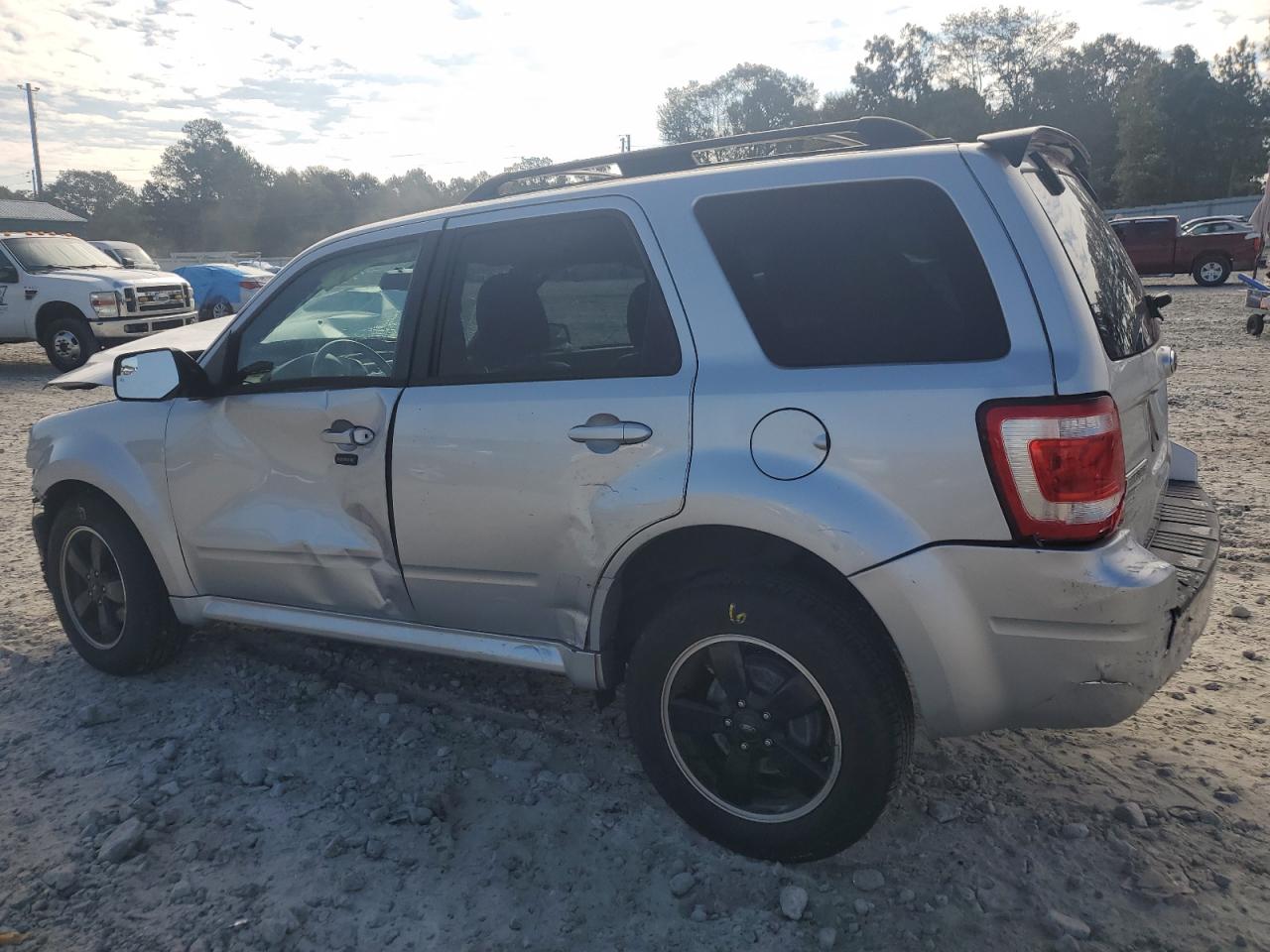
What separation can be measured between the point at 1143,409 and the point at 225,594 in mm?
3247

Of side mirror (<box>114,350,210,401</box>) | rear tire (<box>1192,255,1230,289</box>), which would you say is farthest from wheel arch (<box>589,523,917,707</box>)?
rear tire (<box>1192,255,1230,289</box>)

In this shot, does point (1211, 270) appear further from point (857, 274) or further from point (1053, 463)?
point (1053, 463)

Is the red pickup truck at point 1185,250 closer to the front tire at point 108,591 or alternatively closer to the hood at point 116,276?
the hood at point 116,276

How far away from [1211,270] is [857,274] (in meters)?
26.1

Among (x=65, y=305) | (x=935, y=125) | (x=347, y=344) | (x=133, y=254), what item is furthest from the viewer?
(x=935, y=125)

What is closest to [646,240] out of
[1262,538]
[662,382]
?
[662,382]

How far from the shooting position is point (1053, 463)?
85.5 inches

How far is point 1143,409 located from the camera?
2.63 meters

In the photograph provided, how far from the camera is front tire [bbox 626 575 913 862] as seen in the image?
7.95 ft

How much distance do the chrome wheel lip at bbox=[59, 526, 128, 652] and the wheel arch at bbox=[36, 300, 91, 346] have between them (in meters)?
11.1

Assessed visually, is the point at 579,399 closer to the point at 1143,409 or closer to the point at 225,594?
the point at 1143,409

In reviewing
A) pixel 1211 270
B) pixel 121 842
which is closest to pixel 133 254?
pixel 121 842

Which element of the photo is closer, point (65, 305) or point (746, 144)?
point (746, 144)

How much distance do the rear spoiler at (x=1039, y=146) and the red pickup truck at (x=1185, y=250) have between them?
23659 mm
